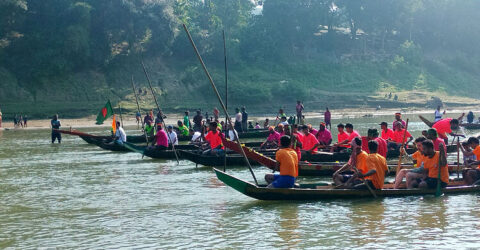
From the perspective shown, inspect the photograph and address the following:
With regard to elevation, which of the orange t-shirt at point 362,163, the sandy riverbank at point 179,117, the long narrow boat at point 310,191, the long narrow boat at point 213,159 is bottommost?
the long narrow boat at point 310,191

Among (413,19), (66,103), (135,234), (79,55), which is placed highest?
(413,19)

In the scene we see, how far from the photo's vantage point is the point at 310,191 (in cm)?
1377

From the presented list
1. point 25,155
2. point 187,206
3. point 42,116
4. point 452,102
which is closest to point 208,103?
point 42,116

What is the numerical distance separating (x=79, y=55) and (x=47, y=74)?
3.09 metres

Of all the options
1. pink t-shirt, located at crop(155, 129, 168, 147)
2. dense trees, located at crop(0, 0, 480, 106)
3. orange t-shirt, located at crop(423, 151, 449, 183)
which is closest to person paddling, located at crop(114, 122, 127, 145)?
pink t-shirt, located at crop(155, 129, 168, 147)

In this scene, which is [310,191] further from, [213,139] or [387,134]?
[387,134]

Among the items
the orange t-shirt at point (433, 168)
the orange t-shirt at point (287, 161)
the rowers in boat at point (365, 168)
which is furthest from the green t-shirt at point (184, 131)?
A: the orange t-shirt at point (433, 168)

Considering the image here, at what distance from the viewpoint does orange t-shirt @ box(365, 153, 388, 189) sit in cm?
1360

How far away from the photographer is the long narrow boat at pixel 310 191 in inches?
534

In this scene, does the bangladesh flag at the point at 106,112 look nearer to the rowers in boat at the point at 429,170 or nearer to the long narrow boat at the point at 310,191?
the long narrow boat at the point at 310,191

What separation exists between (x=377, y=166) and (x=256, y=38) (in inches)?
2266

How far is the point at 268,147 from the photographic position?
874 inches

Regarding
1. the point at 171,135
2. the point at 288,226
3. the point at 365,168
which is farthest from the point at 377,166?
the point at 171,135

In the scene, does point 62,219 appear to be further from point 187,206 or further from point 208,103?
point 208,103
